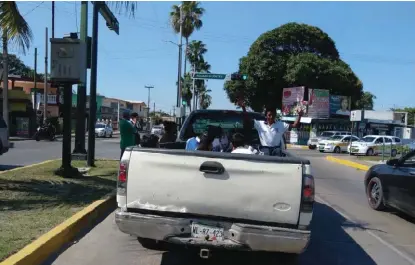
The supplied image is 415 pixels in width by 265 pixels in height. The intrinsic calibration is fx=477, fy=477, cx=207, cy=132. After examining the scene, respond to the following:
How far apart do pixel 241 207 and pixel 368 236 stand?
12.2 feet

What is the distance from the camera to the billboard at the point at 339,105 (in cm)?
4800

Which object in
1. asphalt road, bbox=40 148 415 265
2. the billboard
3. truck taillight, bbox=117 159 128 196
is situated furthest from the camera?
the billboard

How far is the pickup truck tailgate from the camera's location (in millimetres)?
4633

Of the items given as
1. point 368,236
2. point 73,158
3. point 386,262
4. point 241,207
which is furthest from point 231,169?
point 73,158

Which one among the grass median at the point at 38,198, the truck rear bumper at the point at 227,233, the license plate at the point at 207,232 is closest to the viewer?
the truck rear bumper at the point at 227,233

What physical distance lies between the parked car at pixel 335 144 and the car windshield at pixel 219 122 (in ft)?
90.7

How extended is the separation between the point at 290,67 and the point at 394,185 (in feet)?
128

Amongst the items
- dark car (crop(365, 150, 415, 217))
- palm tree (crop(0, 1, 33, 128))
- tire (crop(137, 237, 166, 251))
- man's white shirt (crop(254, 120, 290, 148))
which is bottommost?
tire (crop(137, 237, 166, 251))

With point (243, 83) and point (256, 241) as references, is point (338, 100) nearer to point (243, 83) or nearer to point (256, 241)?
point (243, 83)

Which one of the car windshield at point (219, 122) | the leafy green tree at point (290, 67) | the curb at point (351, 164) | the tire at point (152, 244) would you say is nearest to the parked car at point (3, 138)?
the car windshield at point (219, 122)

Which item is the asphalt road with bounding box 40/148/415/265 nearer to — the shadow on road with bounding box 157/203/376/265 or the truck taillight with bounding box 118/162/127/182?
the shadow on road with bounding box 157/203/376/265

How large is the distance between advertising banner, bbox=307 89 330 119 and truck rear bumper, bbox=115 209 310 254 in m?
42.9

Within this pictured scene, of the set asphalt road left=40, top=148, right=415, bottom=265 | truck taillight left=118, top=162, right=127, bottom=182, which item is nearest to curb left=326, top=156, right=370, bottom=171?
asphalt road left=40, top=148, right=415, bottom=265

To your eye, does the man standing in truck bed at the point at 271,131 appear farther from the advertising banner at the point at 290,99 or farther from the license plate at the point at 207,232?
the advertising banner at the point at 290,99
